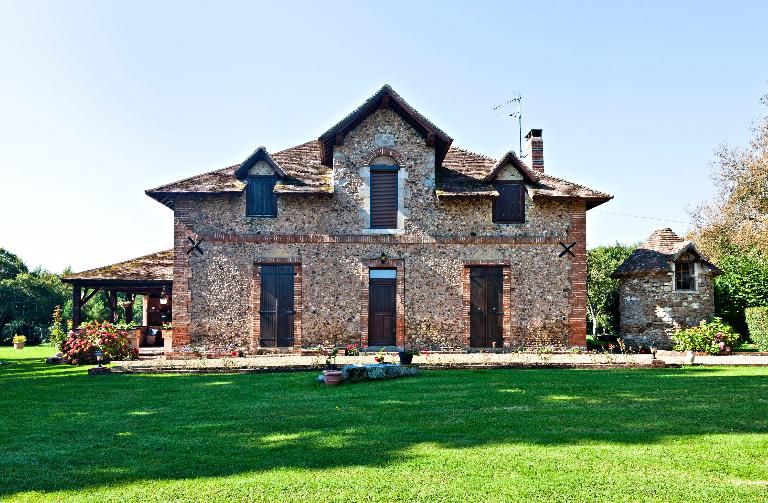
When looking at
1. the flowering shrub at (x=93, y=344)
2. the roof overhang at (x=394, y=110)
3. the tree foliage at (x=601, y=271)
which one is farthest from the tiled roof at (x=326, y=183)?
the tree foliage at (x=601, y=271)

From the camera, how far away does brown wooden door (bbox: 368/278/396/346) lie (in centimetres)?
1892

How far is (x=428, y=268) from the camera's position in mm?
18891

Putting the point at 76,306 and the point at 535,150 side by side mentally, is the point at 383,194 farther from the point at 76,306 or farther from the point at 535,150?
the point at 76,306

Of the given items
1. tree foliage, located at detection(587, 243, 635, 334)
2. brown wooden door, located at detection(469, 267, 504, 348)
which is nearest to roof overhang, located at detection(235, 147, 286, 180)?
brown wooden door, located at detection(469, 267, 504, 348)

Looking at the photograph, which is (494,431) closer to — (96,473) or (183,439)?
(183,439)

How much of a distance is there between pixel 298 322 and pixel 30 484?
43.0 feet

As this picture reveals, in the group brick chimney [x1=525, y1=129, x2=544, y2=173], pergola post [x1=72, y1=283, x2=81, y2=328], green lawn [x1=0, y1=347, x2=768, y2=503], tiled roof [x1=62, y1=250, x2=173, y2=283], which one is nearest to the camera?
green lawn [x1=0, y1=347, x2=768, y2=503]

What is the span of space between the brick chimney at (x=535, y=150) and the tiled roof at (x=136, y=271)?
46.9ft

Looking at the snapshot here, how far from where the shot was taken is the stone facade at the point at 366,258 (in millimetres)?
18781

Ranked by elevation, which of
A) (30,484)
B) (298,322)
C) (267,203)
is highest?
(267,203)

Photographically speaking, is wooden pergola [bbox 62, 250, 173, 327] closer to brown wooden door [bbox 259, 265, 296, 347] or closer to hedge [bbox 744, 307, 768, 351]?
brown wooden door [bbox 259, 265, 296, 347]

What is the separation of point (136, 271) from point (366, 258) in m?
9.40

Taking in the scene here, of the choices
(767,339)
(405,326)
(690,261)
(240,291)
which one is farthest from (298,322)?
(767,339)

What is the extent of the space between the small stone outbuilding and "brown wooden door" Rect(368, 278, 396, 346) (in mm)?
8888
